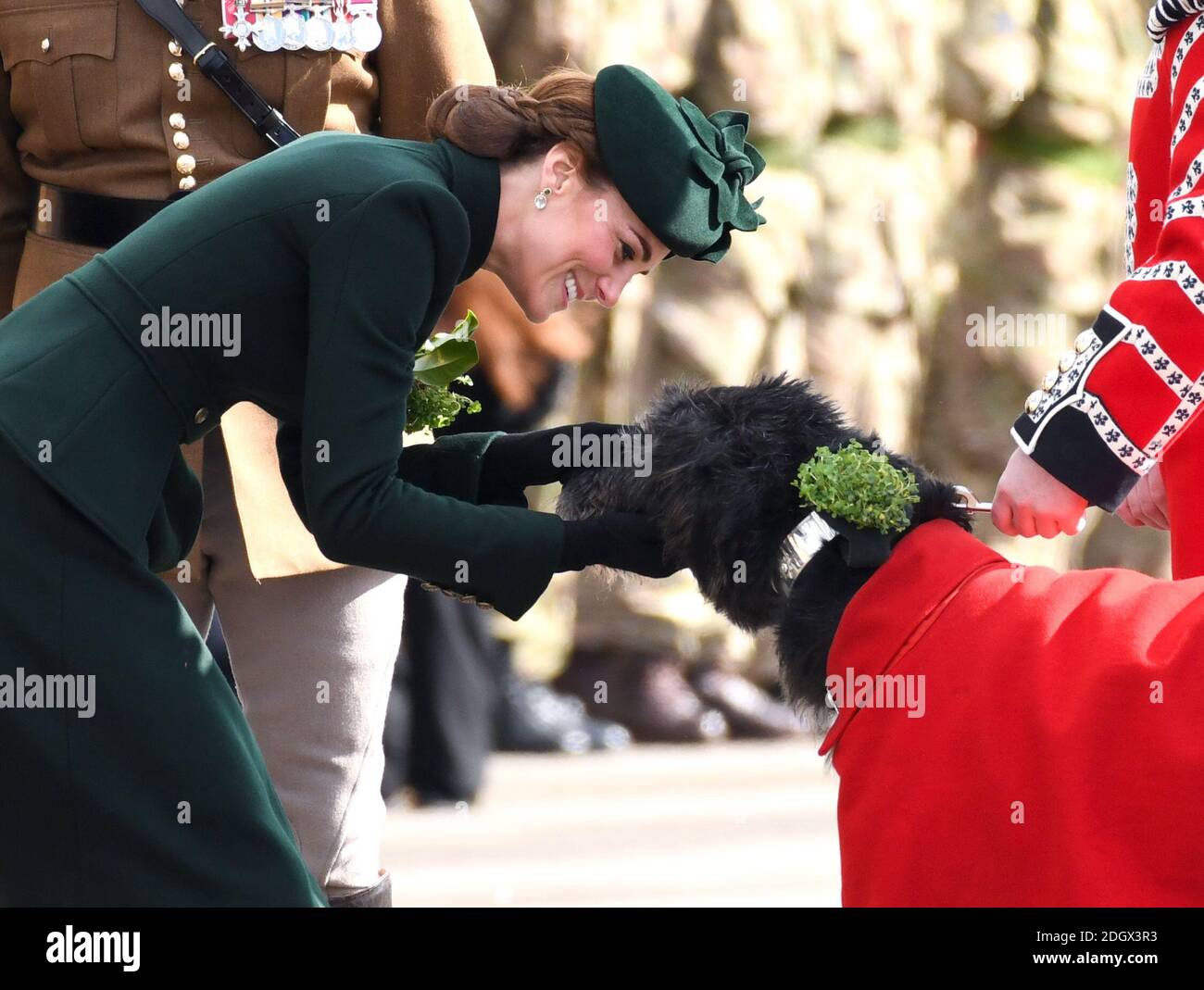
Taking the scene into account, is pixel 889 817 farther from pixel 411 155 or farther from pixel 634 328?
pixel 634 328

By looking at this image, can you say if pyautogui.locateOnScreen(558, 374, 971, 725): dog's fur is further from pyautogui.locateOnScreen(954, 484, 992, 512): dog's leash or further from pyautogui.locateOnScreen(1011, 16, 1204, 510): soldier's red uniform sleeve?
pyautogui.locateOnScreen(1011, 16, 1204, 510): soldier's red uniform sleeve

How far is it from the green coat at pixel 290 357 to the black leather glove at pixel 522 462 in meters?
0.27

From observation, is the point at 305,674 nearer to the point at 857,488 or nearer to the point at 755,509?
the point at 755,509

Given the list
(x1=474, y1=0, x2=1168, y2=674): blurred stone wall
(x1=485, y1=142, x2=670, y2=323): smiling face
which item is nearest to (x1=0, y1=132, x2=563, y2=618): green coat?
(x1=485, y1=142, x2=670, y2=323): smiling face

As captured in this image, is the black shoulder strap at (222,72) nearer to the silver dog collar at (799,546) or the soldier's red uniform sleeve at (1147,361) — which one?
the silver dog collar at (799,546)

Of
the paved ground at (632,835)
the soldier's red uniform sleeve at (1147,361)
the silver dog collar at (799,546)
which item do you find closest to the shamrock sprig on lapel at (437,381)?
the silver dog collar at (799,546)

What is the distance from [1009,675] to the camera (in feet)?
7.00

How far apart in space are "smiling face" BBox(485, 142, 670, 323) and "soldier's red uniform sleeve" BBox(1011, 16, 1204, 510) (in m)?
0.59

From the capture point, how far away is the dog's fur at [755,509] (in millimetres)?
2281

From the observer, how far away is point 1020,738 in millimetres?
2105

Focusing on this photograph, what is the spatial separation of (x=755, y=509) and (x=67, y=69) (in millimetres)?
1308

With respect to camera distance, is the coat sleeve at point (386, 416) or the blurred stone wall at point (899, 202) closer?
the coat sleeve at point (386, 416)

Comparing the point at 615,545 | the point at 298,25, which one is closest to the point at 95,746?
the point at 615,545
